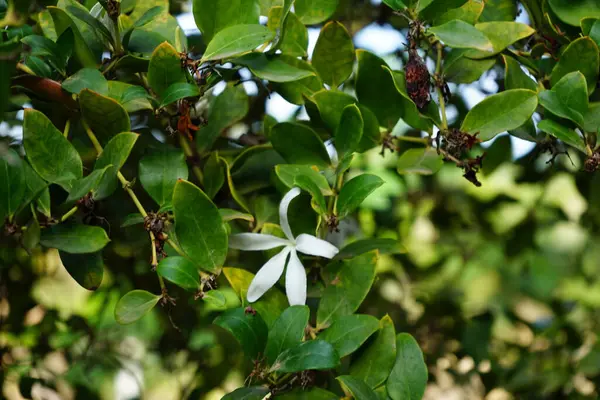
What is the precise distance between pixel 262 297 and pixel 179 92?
0.52 ft

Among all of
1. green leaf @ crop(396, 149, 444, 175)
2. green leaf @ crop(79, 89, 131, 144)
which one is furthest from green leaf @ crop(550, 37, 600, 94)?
green leaf @ crop(79, 89, 131, 144)

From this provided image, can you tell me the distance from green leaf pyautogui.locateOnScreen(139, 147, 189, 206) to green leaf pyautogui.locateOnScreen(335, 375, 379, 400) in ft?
0.58

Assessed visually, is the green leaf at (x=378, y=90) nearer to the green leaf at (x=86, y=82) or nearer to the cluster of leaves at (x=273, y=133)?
the cluster of leaves at (x=273, y=133)

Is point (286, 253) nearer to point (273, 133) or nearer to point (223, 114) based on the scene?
point (273, 133)

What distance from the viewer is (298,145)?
0.57 m

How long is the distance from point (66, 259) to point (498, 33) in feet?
1.18

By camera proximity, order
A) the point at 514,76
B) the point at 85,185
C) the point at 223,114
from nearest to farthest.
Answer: the point at 85,185, the point at 514,76, the point at 223,114

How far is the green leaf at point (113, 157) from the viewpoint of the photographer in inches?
18.4

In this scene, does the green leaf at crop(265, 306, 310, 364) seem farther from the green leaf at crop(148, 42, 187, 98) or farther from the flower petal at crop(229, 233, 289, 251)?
the green leaf at crop(148, 42, 187, 98)

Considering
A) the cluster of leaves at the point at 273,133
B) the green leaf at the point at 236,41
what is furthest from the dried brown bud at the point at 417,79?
the green leaf at the point at 236,41

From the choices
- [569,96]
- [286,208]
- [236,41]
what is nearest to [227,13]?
[236,41]

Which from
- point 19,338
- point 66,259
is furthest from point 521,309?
point 66,259

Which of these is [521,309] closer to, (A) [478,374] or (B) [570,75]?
(A) [478,374]

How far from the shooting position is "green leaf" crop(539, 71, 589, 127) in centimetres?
50
